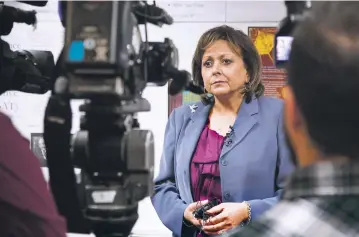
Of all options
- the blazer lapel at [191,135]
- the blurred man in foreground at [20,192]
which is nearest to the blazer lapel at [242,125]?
the blazer lapel at [191,135]

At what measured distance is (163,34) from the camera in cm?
272

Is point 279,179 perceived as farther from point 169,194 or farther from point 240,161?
point 169,194

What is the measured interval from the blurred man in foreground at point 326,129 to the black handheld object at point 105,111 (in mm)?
376

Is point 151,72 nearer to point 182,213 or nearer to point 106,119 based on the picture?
point 106,119

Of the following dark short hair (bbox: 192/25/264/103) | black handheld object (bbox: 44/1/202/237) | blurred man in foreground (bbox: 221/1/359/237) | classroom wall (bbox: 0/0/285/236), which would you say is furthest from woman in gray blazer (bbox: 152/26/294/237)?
classroom wall (bbox: 0/0/285/236)

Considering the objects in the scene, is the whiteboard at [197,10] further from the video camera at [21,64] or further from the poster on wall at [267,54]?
the video camera at [21,64]

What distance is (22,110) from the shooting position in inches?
110

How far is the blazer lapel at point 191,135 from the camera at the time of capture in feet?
5.42

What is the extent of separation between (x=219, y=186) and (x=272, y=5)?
1325 millimetres

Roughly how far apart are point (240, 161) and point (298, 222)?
0.91m

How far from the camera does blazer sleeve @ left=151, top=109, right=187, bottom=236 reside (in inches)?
65.7

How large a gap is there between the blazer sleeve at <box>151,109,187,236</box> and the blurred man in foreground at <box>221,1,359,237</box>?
3.03ft

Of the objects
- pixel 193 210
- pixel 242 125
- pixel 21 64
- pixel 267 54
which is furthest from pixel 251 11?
pixel 21 64

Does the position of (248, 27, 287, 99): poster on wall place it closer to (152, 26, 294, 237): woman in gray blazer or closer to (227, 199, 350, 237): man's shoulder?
(152, 26, 294, 237): woman in gray blazer
